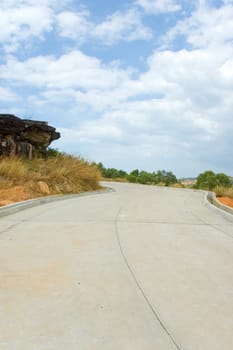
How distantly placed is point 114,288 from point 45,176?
1406 centimetres

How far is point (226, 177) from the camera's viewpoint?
40.2 metres

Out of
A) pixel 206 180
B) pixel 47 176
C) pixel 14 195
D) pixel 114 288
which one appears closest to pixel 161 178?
pixel 206 180

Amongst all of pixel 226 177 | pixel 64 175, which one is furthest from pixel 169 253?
pixel 226 177

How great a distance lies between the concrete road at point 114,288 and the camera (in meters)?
3.59

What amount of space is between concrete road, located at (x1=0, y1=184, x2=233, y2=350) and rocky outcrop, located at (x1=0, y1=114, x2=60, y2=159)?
11170 millimetres

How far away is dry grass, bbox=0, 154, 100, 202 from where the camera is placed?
1624 centimetres

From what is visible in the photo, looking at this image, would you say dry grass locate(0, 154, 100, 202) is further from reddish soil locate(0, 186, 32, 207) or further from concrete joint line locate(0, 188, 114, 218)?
concrete joint line locate(0, 188, 114, 218)

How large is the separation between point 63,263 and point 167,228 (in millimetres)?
4135

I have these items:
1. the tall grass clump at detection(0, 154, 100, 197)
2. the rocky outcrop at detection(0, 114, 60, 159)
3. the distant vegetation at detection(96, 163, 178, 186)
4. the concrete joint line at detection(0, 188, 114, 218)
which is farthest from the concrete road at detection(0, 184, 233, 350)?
the distant vegetation at detection(96, 163, 178, 186)

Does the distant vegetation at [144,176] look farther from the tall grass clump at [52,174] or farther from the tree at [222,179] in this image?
the tall grass clump at [52,174]

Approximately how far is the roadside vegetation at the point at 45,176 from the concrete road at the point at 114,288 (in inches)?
252

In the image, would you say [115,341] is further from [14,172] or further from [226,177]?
[226,177]

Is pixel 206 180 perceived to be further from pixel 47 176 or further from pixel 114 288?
pixel 114 288

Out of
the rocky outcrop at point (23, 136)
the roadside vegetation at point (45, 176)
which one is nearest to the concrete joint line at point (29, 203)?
the roadside vegetation at point (45, 176)
